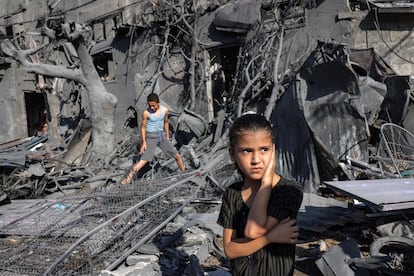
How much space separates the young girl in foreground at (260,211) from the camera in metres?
A: 1.54

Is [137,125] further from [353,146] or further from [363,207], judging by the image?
[363,207]

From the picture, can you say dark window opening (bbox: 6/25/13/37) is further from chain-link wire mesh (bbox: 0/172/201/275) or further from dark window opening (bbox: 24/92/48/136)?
chain-link wire mesh (bbox: 0/172/201/275)

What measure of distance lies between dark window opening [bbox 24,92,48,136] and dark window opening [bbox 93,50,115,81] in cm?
633

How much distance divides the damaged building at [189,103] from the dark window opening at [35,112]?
2.48m

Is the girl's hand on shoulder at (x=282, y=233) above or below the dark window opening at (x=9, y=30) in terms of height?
below

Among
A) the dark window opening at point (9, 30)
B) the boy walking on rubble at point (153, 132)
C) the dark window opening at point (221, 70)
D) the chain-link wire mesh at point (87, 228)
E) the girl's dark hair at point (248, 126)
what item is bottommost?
the chain-link wire mesh at point (87, 228)

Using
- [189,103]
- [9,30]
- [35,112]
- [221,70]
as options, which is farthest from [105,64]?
[9,30]

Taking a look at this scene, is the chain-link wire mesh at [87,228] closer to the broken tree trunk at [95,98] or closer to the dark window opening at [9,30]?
the broken tree trunk at [95,98]

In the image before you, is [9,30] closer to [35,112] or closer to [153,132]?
[35,112]

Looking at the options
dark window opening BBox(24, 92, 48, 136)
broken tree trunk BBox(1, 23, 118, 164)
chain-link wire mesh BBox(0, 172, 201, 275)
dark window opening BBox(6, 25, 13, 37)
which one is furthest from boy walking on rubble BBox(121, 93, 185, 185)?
dark window opening BBox(6, 25, 13, 37)

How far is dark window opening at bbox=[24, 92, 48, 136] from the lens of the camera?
61.1ft

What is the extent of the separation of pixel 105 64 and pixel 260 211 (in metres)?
13.4

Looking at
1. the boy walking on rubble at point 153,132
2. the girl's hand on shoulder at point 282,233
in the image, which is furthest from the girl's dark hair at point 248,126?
the boy walking on rubble at point 153,132

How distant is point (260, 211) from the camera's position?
154 centimetres
